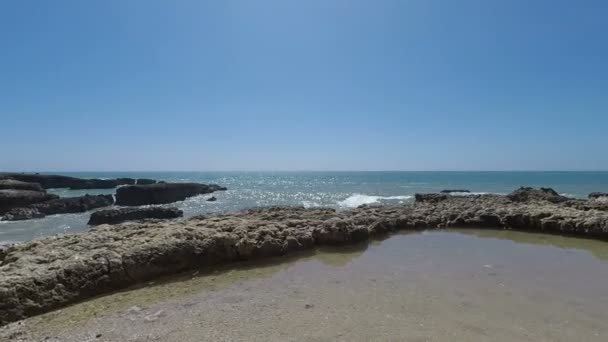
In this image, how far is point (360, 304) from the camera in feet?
20.9

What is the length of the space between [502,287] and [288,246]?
18.0 ft

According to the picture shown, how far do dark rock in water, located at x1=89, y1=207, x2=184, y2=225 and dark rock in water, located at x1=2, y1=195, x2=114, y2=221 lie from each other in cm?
612

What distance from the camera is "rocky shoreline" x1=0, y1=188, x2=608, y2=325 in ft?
22.5

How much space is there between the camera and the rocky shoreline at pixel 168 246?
270 inches

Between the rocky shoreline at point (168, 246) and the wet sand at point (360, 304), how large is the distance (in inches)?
18.7

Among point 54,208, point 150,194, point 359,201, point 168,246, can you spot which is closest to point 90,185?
point 150,194

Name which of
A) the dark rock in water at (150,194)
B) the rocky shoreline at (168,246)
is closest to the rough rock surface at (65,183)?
the dark rock in water at (150,194)

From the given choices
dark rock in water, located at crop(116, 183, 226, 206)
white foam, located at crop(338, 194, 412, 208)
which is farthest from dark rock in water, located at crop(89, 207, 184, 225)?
white foam, located at crop(338, 194, 412, 208)

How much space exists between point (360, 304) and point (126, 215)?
24.4 metres

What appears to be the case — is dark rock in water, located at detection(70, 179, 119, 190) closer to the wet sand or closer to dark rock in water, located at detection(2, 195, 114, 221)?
dark rock in water, located at detection(2, 195, 114, 221)

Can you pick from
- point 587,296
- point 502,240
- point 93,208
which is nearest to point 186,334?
point 587,296

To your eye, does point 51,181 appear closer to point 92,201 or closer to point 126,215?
point 92,201

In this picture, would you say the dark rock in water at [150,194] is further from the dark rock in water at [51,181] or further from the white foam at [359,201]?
the dark rock in water at [51,181]

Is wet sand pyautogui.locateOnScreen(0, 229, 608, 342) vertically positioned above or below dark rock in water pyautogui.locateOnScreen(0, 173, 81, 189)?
above
